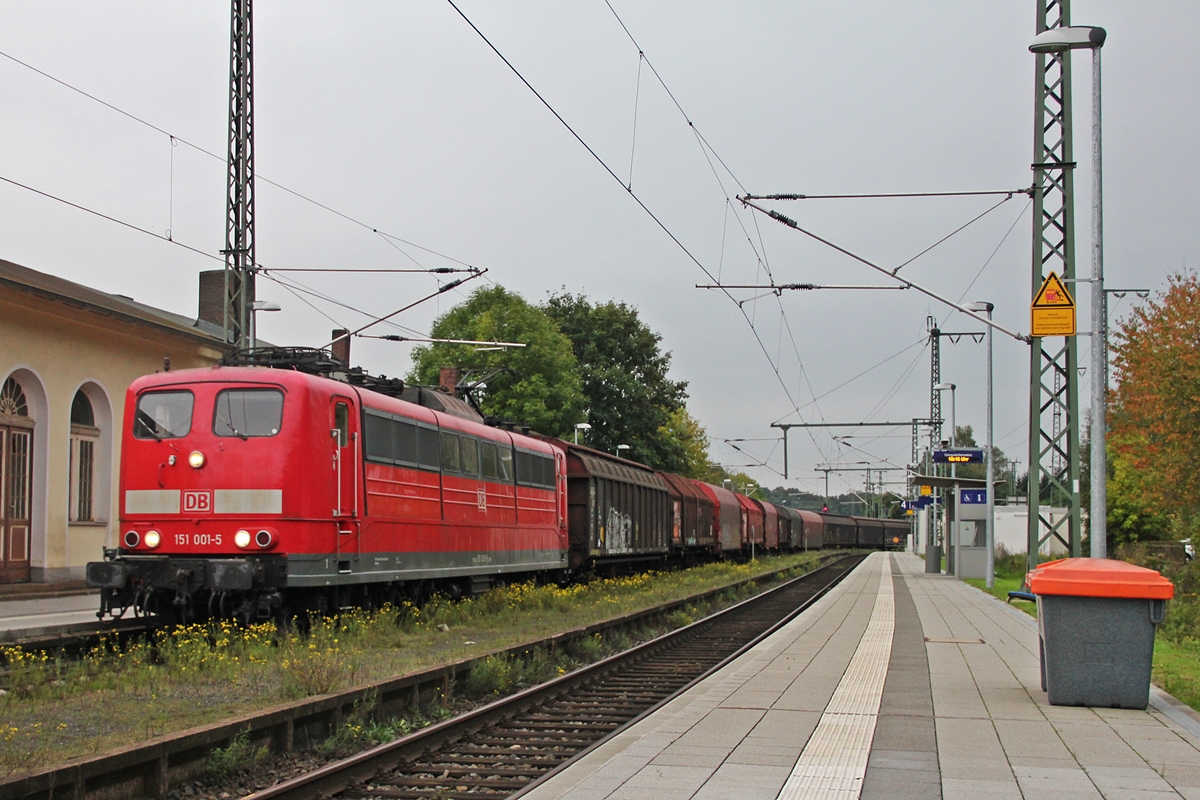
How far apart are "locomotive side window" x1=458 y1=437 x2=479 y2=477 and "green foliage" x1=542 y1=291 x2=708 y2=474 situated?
141 ft

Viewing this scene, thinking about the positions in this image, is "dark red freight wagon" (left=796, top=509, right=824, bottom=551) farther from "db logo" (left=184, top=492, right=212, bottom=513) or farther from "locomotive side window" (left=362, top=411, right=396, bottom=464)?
"db logo" (left=184, top=492, right=212, bottom=513)

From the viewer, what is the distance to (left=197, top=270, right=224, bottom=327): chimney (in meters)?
37.1

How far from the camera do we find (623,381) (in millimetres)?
63344

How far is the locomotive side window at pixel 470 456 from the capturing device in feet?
57.6

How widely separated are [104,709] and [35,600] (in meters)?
13.5

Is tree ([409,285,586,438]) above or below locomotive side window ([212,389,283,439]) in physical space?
above

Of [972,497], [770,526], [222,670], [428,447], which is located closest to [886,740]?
[222,670]

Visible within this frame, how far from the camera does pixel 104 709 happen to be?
858cm

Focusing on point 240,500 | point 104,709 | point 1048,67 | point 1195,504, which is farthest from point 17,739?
point 1195,504

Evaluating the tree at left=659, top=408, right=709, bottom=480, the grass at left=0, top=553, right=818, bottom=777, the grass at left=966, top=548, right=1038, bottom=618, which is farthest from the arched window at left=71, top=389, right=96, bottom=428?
the tree at left=659, top=408, right=709, bottom=480

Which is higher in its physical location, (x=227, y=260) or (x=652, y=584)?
(x=227, y=260)

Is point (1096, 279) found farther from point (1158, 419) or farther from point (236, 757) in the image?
point (1158, 419)

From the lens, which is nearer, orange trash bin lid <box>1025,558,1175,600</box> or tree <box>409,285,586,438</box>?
orange trash bin lid <box>1025,558,1175,600</box>

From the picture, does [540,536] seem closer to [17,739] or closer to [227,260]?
[227,260]
